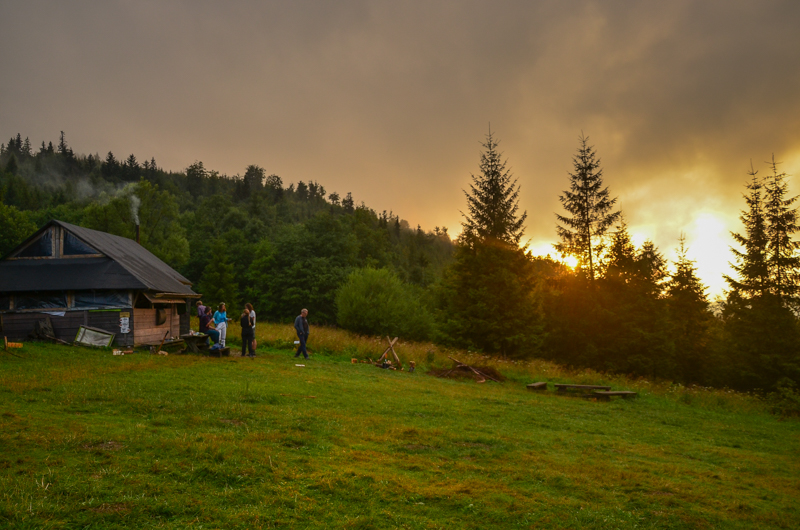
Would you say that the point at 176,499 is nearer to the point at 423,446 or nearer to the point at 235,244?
the point at 423,446

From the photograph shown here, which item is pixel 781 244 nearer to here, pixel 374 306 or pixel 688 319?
pixel 688 319

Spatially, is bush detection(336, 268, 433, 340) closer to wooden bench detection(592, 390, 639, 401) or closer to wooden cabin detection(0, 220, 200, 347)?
wooden cabin detection(0, 220, 200, 347)

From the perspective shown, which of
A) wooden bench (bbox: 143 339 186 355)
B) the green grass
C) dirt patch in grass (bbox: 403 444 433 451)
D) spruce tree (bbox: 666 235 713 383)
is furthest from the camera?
spruce tree (bbox: 666 235 713 383)

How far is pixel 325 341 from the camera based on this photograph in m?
29.0

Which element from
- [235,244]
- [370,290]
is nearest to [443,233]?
[235,244]

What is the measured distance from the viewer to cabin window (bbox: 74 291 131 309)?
24.3m

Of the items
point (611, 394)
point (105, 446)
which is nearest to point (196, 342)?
point (105, 446)

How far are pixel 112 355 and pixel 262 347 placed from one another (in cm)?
884

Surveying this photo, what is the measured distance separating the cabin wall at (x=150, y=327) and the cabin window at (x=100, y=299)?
0.79 meters

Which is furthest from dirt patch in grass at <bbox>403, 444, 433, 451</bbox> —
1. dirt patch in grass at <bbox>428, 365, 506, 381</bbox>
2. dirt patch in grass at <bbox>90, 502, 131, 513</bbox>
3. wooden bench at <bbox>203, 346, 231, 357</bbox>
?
wooden bench at <bbox>203, 346, 231, 357</bbox>

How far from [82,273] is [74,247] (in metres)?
2.21

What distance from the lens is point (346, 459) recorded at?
798 centimetres

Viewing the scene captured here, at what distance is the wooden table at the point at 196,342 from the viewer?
22969 mm

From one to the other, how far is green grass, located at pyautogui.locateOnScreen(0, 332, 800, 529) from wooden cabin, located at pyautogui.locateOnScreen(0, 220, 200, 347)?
298 inches
